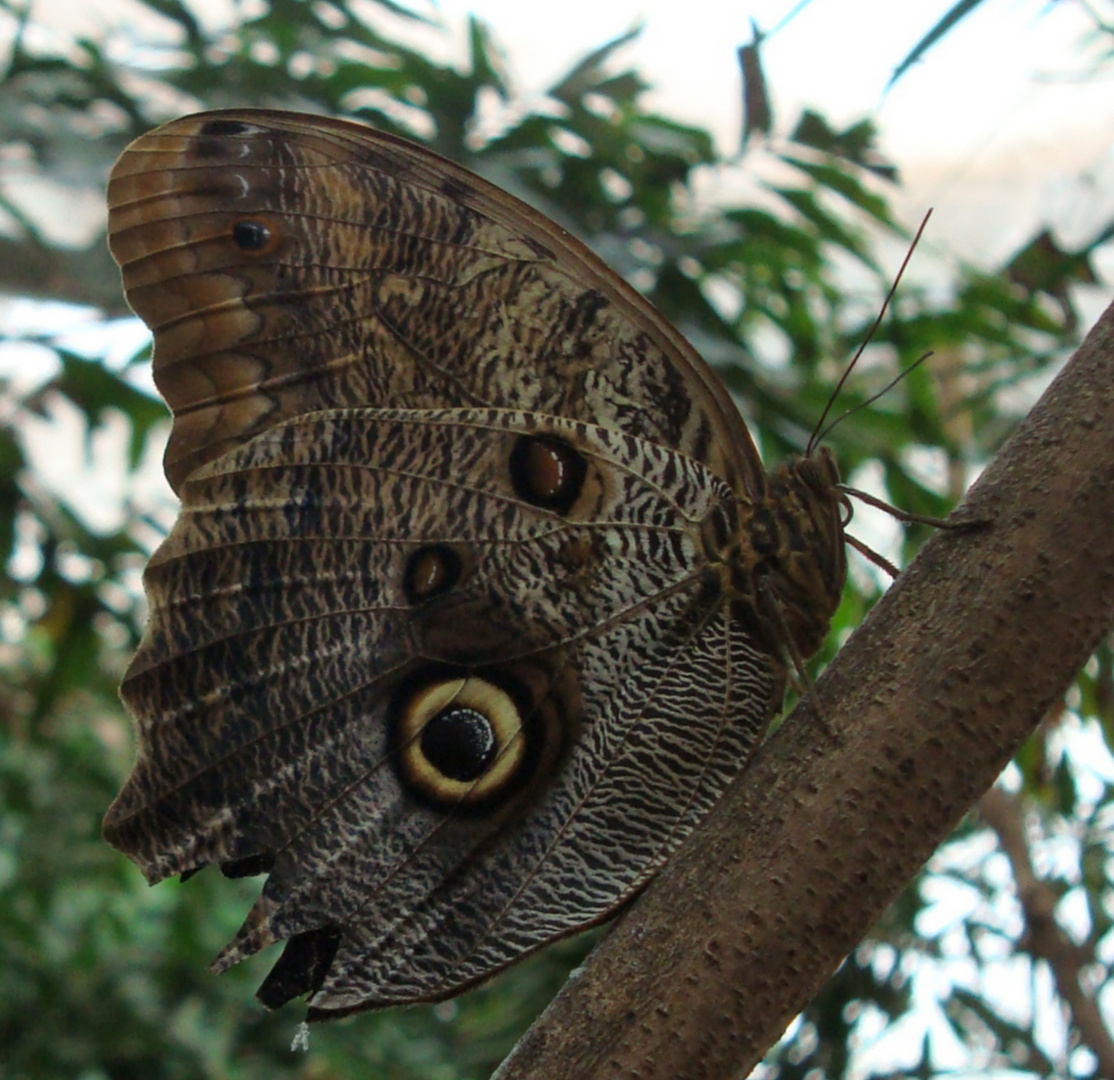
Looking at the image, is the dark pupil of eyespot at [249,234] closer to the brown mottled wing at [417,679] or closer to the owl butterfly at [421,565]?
the owl butterfly at [421,565]

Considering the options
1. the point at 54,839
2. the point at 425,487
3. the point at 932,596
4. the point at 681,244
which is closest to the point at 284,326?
the point at 425,487

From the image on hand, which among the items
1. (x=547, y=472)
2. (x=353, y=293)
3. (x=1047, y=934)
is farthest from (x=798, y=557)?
(x=1047, y=934)

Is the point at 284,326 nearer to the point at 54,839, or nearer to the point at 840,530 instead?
the point at 840,530

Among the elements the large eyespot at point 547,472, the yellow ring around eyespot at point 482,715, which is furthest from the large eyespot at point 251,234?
the yellow ring around eyespot at point 482,715

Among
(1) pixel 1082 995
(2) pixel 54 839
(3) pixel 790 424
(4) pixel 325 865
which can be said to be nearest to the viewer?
(4) pixel 325 865

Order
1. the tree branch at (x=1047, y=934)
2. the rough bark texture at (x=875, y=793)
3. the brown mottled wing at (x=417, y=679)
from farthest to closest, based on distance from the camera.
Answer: the tree branch at (x=1047, y=934) → the brown mottled wing at (x=417, y=679) → the rough bark texture at (x=875, y=793)

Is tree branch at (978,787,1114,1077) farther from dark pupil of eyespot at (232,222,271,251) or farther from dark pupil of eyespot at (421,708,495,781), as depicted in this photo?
dark pupil of eyespot at (232,222,271,251)

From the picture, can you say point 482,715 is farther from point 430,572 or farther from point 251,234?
point 251,234

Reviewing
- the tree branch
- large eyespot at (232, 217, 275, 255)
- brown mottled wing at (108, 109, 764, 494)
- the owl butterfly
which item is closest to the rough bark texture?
the owl butterfly
